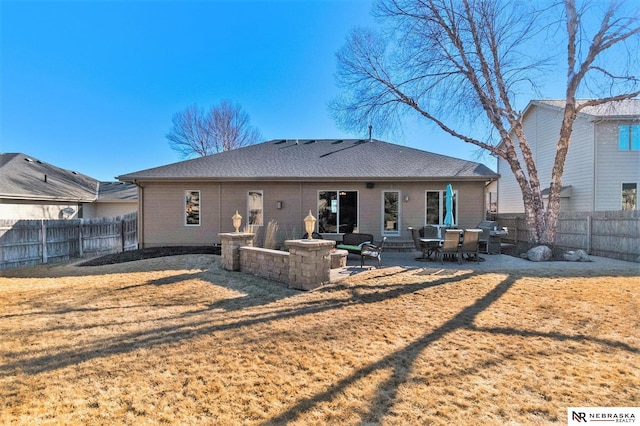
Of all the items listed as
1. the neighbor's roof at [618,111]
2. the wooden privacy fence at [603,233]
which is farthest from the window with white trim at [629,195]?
the wooden privacy fence at [603,233]

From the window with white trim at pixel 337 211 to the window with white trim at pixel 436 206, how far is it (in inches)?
108

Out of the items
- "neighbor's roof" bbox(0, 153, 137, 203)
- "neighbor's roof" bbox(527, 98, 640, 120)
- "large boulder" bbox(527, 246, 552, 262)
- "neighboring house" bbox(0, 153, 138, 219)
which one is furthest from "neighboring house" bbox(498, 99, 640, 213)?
"neighbor's roof" bbox(0, 153, 137, 203)

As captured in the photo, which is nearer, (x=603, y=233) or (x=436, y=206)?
(x=603, y=233)

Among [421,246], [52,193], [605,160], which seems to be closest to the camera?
[421,246]

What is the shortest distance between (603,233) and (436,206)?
518 centimetres

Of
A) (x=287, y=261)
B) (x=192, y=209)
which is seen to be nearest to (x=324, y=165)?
(x=192, y=209)

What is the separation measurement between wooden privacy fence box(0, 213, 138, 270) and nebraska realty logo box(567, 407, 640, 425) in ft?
44.0

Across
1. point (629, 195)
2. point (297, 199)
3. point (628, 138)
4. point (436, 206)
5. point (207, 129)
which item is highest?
point (207, 129)

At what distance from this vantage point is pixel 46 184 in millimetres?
15898

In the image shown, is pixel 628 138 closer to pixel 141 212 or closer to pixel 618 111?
A: pixel 618 111

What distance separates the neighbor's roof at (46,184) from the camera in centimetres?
1390

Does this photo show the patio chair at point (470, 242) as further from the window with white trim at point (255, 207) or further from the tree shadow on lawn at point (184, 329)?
the window with white trim at point (255, 207)

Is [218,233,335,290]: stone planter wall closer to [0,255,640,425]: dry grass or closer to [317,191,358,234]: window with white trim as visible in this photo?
[0,255,640,425]: dry grass

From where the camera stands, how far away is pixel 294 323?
4.37 metres
